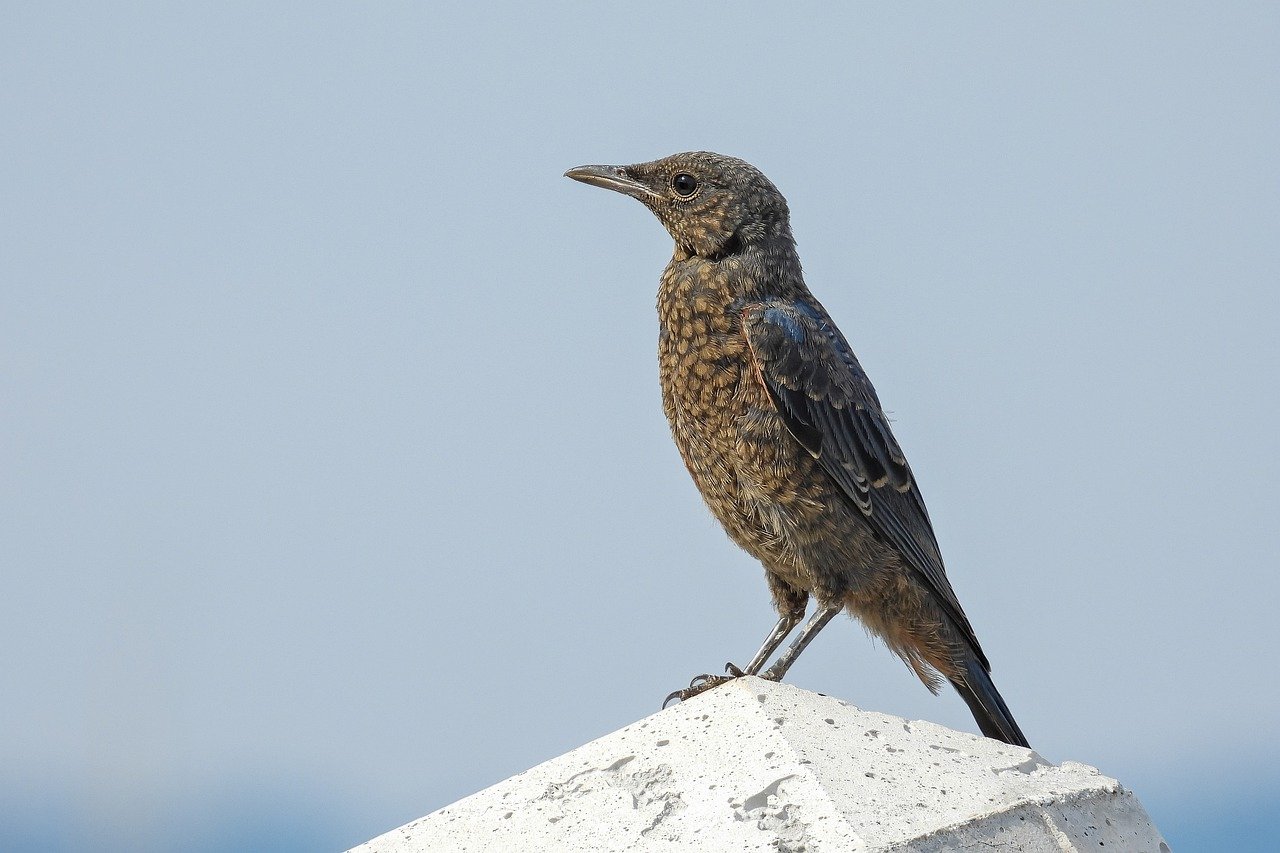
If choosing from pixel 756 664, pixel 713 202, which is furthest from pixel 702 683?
pixel 713 202

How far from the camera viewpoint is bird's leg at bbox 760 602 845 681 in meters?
4.69

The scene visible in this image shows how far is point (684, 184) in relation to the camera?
5.29 metres

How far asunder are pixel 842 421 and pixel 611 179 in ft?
4.46

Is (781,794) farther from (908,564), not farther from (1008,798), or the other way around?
(908,564)

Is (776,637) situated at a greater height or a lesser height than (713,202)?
lesser

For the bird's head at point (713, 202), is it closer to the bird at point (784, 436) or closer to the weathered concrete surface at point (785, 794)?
the bird at point (784, 436)

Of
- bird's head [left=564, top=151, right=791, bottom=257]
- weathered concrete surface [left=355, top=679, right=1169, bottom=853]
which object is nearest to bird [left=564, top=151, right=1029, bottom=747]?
bird's head [left=564, top=151, right=791, bottom=257]

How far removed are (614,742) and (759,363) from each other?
1.61 metres

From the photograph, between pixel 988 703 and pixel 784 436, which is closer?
pixel 784 436

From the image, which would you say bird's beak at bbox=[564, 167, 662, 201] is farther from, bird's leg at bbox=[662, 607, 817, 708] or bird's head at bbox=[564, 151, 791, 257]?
bird's leg at bbox=[662, 607, 817, 708]

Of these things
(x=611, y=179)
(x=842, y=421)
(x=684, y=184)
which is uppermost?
(x=611, y=179)

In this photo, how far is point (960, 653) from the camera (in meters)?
5.23

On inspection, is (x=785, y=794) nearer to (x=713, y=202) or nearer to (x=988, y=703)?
(x=988, y=703)

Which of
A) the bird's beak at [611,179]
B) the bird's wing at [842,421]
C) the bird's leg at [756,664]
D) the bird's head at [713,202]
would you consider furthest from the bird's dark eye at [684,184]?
the bird's leg at [756,664]
